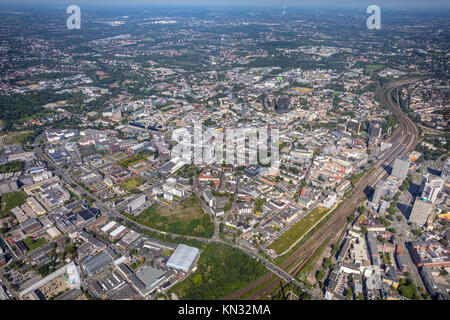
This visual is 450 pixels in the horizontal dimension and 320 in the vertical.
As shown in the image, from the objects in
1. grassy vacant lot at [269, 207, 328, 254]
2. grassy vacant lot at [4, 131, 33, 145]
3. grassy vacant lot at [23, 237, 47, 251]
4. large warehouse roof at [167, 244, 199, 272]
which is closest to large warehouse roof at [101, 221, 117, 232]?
grassy vacant lot at [23, 237, 47, 251]

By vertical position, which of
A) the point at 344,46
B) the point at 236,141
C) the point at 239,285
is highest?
the point at 344,46

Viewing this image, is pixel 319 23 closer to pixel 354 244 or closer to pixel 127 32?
pixel 127 32

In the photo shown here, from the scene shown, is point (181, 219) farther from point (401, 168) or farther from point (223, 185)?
point (401, 168)

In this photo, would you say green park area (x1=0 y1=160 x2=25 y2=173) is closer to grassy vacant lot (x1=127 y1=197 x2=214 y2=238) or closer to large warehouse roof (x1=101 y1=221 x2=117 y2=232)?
large warehouse roof (x1=101 y1=221 x2=117 y2=232)

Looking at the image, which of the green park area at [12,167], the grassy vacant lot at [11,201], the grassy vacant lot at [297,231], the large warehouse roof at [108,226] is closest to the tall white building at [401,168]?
the grassy vacant lot at [297,231]

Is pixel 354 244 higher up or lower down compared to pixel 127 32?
lower down

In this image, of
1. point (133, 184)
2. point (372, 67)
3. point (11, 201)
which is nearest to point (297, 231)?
point (133, 184)

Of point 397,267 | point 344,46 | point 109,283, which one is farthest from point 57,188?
point 344,46
